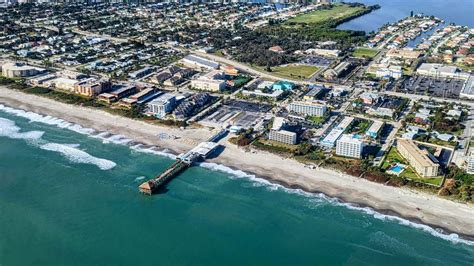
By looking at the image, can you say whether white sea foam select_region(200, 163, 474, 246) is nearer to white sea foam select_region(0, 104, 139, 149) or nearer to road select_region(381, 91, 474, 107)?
white sea foam select_region(0, 104, 139, 149)

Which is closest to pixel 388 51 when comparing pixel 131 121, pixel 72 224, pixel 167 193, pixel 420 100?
pixel 420 100

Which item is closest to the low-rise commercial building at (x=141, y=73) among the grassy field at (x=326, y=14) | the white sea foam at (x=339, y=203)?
the white sea foam at (x=339, y=203)

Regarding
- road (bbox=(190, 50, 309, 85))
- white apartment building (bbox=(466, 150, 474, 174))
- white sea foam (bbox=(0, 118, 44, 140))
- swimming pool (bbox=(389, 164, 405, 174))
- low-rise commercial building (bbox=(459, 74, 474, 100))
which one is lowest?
swimming pool (bbox=(389, 164, 405, 174))

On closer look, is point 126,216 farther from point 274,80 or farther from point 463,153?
point 274,80

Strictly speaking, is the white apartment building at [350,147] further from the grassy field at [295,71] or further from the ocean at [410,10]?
the ocean at [410,10]

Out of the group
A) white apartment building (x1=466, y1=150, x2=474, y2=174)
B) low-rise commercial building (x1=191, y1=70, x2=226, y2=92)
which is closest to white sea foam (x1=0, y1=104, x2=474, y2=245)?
white apartment building (x1=466, y1=150, x2=474, y2=174)

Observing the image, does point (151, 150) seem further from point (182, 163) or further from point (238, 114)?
point (238, 114)
